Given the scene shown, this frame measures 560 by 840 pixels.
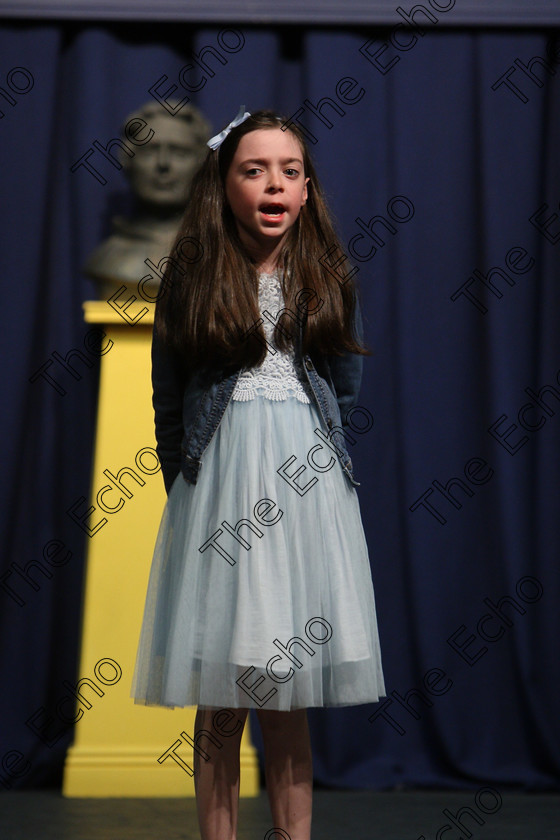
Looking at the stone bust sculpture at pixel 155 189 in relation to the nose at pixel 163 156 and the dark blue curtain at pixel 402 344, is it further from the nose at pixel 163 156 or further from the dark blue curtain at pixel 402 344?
the dark blue curtain at pixel 402 344

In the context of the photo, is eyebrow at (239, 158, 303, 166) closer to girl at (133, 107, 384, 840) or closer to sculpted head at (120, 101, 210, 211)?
girl at (133, 107, 384, 840)

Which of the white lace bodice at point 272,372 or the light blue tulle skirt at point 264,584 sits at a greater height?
the white lace bodice at point 272,372

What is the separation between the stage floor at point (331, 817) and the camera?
2043 millimetres

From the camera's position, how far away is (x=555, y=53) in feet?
8.60

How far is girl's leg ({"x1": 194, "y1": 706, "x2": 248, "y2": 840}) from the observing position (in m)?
1.48

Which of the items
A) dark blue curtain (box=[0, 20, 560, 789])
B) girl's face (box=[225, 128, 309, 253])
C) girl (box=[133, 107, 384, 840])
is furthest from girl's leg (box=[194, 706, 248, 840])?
dark blue curtain (box=[0, 20, 560, 789])

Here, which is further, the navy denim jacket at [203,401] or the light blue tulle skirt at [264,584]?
the navy denim jacket at [203,401]

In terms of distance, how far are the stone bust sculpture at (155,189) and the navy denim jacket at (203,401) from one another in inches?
30.3

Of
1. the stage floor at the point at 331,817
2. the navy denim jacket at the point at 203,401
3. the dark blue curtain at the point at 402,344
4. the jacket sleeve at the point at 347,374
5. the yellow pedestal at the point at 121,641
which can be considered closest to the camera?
the navy denim jacket at the point at 203,401

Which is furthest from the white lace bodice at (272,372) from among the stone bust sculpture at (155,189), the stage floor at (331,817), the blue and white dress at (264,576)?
the stage floor at (331,817)

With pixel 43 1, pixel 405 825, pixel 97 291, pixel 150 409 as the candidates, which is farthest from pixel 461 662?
pixel 43 1

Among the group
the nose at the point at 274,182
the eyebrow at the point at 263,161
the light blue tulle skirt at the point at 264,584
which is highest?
the eyebrow at the point at 263,161

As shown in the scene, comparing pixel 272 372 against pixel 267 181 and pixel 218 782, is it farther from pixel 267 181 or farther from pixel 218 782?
pixel 218 782

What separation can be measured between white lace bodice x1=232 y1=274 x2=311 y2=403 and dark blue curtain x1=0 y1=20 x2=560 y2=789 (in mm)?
1015
